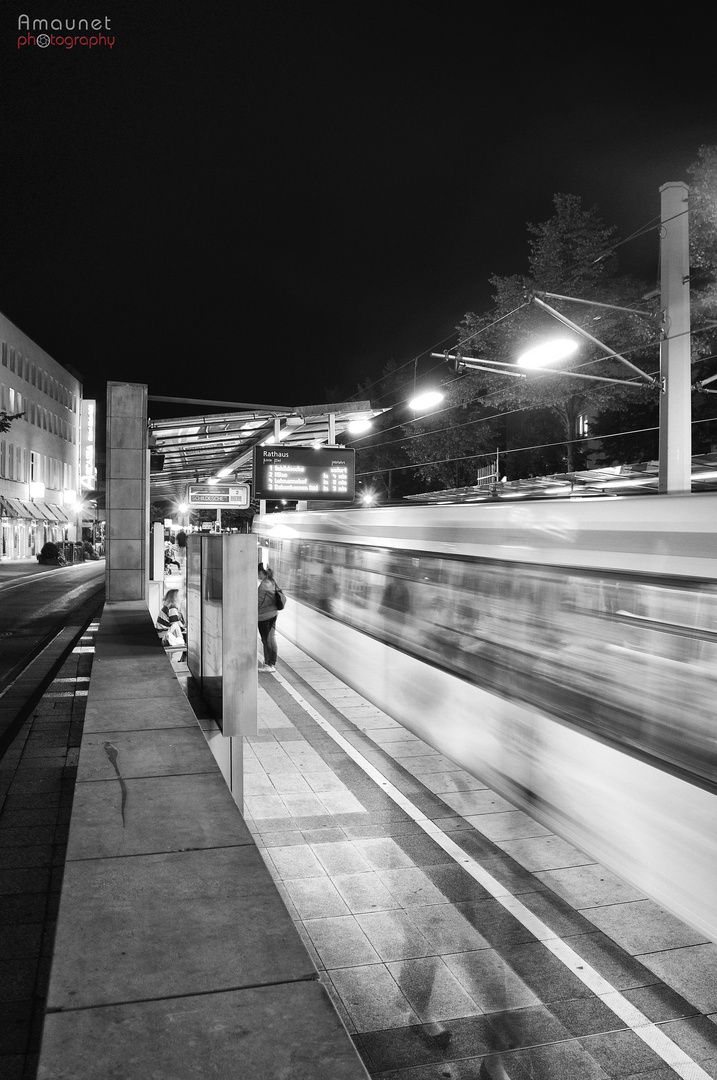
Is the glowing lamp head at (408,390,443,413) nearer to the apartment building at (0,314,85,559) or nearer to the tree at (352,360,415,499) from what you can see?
the tree at (352,360,415,499)

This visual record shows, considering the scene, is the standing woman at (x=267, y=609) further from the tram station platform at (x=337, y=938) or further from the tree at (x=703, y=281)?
the tree at (x=703, y=281)

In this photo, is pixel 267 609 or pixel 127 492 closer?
pixel 267 609

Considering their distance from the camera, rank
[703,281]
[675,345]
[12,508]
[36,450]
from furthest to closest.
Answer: [36,450] < [12,508] < [703,281] < [675,345]

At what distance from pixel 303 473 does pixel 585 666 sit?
11.2 metres

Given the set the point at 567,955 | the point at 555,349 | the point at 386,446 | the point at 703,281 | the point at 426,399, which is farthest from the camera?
the point at 386,446

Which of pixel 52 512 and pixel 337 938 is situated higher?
pixel 52 512

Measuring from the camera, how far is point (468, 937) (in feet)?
15.3

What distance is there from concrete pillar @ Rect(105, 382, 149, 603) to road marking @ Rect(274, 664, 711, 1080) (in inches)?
404

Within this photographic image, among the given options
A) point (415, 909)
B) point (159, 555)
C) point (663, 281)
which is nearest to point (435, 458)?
point (159, 555)

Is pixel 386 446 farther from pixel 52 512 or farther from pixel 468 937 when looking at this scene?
pixel 468 937

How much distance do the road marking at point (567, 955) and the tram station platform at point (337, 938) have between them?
0.01m

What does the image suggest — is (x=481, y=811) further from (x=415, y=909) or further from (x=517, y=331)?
(x=517, y=331)

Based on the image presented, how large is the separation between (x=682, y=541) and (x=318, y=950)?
294cm

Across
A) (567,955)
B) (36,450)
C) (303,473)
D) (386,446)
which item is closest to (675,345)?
(303,473)
